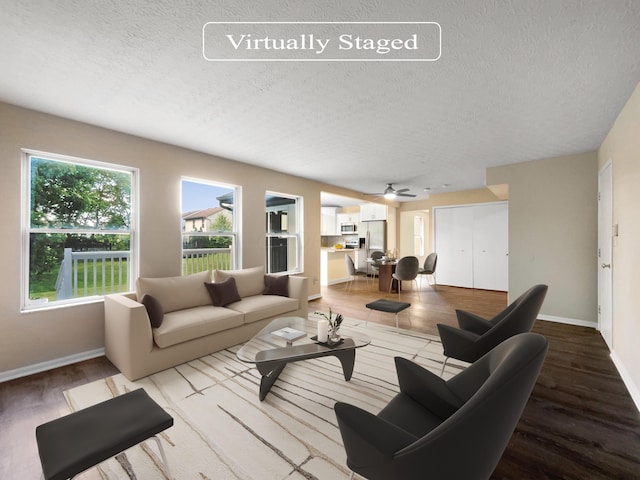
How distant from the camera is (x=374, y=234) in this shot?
9156 millimetres

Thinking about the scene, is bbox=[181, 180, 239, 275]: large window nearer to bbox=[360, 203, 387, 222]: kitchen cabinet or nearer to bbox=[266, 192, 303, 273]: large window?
bbox=[266, 192, 303, 273]: large window

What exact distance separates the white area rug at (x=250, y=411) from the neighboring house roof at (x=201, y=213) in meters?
2.01

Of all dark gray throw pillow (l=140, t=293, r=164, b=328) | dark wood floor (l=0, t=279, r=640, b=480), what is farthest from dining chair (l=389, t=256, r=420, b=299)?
dark gray throw pillow (l=140, t=293, r=164, b=328)

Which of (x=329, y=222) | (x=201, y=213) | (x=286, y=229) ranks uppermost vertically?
(x=329, y=222)

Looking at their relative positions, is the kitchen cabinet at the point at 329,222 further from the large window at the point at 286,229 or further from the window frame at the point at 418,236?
the large window at the point at 286,229

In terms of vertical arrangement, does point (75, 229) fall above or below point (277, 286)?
above

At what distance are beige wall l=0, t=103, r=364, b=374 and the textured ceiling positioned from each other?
0.21 metres

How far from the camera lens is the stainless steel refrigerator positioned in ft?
29.5

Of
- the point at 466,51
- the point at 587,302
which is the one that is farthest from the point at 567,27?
the point at 587,302

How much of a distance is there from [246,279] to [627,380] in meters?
4.26

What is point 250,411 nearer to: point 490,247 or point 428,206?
point 490,247

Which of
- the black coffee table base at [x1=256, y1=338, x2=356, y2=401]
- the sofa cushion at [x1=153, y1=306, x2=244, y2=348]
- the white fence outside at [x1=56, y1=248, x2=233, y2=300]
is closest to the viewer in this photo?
the black coffee table base at [x1=256, y1=338, x2=356, y2=401]

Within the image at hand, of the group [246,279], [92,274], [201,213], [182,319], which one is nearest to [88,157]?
[92,274]

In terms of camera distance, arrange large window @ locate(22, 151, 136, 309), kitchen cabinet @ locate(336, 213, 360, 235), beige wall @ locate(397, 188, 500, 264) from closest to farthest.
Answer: large window @ locate(22, 151, 136, 309)
beige wall @ locate(397, 188, 500, 264)
kitchen cabinet @ locate(336, 213, 360, 235)
